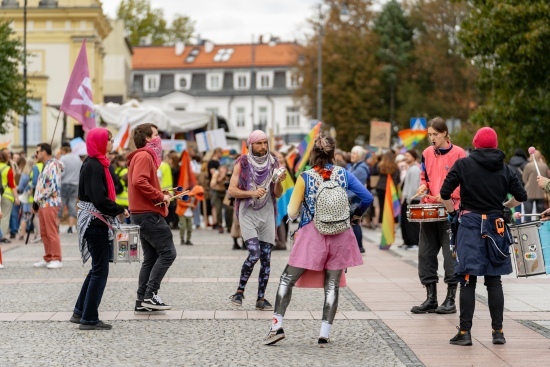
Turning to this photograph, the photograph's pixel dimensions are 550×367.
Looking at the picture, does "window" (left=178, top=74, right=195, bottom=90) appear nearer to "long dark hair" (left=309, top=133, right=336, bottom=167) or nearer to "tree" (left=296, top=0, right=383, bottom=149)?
"tree" (left=296, top=0, right=383, bottom=149)

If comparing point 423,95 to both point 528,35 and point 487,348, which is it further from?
point 487,348

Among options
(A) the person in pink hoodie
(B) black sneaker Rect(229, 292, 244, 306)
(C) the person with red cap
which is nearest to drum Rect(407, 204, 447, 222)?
(A) the person in pink hoodie

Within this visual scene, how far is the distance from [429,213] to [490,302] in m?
1.73

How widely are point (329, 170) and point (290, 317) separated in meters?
2.06

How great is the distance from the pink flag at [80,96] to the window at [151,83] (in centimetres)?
9388

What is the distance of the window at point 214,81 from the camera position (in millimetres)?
111875

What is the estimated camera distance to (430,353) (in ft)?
28.0

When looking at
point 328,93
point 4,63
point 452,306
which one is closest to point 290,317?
point 452,306

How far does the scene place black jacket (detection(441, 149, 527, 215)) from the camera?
29.6 feet

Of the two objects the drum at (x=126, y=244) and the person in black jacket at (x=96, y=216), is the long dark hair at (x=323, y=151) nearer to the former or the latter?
the person in black jacket at (x=96, y=216)

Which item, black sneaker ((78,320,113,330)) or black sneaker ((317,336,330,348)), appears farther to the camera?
black sneaker ((78,320,113,330))

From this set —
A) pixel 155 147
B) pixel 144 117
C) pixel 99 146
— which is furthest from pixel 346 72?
Result: pixel 99 146

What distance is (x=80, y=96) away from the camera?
19.5 meters

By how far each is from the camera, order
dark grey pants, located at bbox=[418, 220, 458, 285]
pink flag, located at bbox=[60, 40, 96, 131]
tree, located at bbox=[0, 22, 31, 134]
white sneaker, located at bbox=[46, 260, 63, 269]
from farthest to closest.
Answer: tree, located at bbox=[0, 22, 31, 134]
pink flag, located at bbox=[60, 40, 96, 131]
white sneaker, located at bbox=[46, 260, 63, 269]
dark grey pants, located at bbox=[418, 220, 458, 285]
